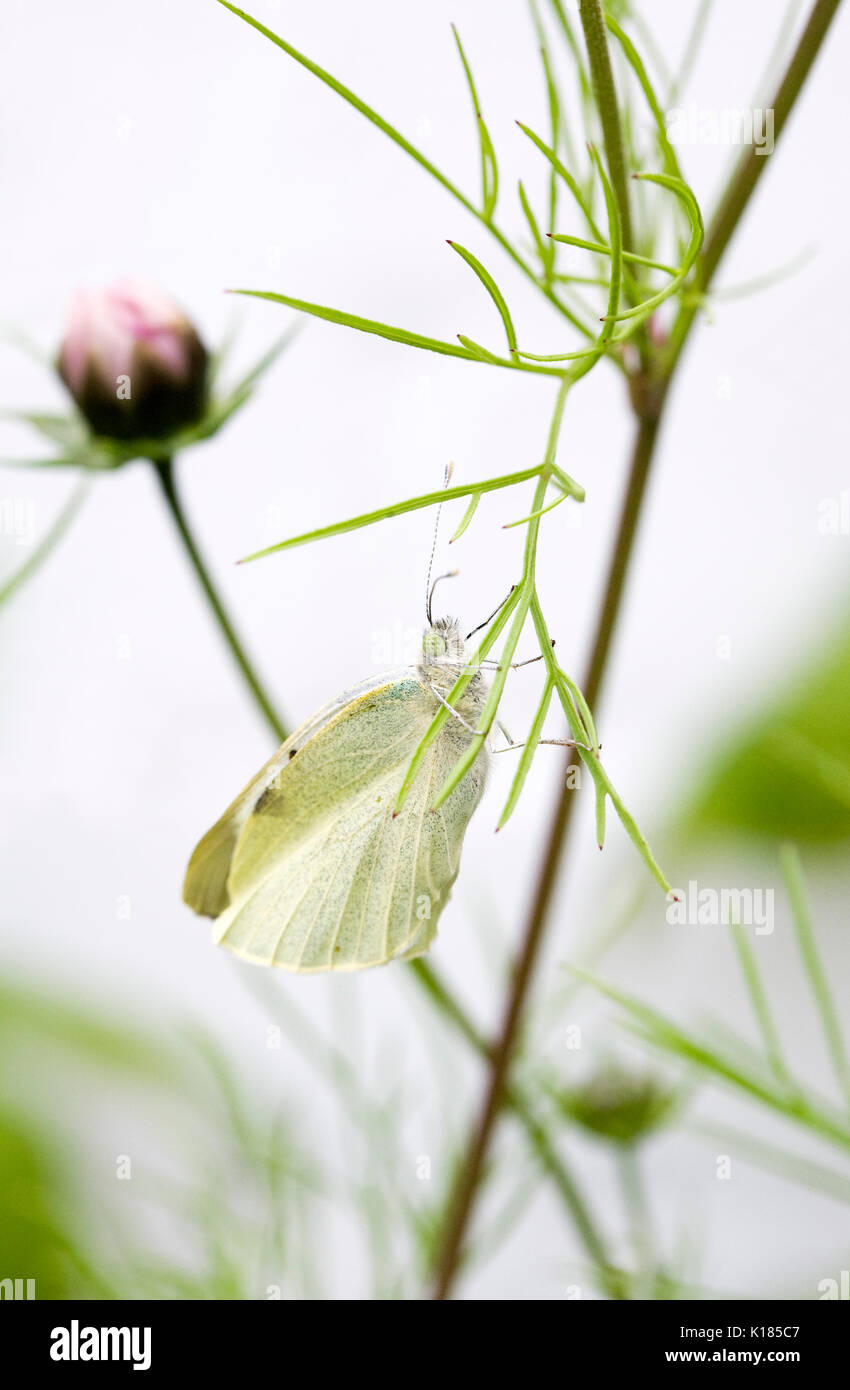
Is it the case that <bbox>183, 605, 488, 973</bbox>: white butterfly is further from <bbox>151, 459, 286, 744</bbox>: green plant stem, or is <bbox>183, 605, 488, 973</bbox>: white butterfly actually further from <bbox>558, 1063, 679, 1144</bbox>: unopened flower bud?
<bbox>558, 1063, 679, 1144</bbox>: unopened flower bud

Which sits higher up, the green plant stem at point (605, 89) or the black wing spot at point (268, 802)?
the green plant stem at point (605, 89)

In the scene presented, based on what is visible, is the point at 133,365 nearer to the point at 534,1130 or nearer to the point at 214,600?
the point at 214,600

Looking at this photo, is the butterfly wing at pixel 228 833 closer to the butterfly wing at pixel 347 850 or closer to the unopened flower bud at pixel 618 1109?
the butterfly wing at pixel 347 850

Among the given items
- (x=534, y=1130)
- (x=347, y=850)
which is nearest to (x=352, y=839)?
(x=347, y=850)

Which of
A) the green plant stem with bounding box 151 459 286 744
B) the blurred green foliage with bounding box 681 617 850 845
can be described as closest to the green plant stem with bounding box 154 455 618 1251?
the green plant stem with bounding box 151 459 286 744

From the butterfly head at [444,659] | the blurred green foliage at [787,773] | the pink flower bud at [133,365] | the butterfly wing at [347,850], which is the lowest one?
the butterfly wing at [347,850]

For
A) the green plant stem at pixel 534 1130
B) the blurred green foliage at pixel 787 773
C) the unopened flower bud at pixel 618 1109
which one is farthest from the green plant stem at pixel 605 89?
the blurred green foliage at pixel 787 773
